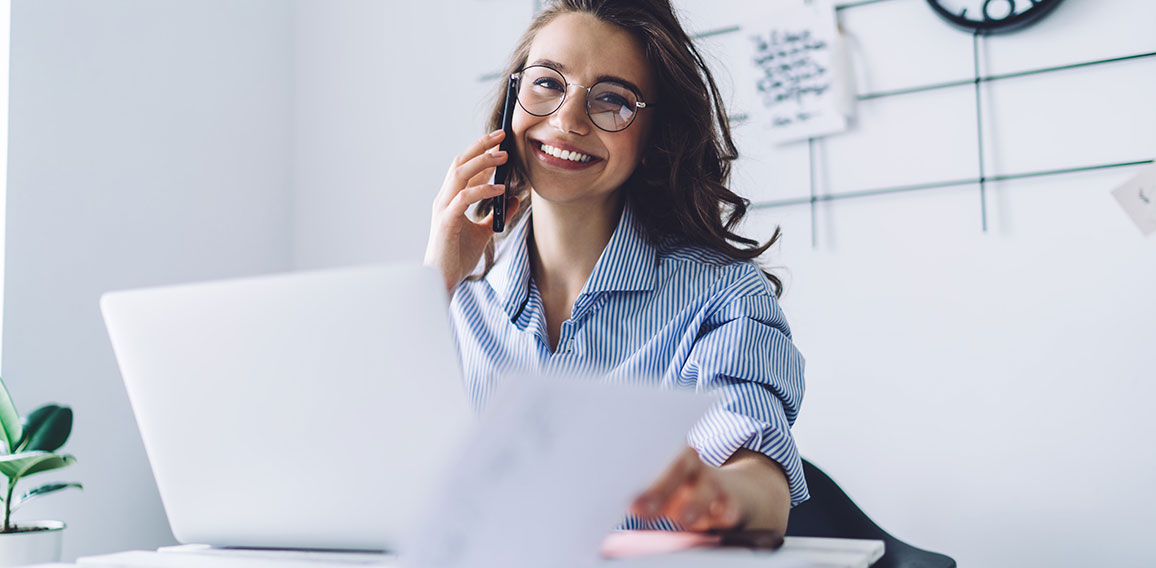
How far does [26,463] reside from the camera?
1481mm

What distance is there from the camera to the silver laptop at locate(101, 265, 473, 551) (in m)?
0.56

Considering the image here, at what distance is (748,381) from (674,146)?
17.0 inches

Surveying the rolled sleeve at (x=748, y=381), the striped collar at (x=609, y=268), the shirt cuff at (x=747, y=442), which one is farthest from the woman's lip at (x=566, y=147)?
the shirt cuff at (x=747, y=442)

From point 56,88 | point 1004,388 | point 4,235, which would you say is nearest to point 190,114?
point 56,88

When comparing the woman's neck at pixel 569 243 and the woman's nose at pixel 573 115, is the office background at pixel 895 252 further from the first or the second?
the woman's nose at pixel 573 115

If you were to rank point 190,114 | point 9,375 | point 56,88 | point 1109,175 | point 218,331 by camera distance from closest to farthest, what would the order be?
point 218,331 < point 1109,175 < point 9,375 < point 56,88 < point 190,114

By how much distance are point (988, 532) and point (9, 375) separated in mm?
1907

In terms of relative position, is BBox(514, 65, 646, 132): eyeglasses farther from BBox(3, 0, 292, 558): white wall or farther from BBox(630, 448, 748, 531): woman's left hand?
BBox(3, 0, 292, 558): white wall

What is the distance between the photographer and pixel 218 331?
2.03 feet

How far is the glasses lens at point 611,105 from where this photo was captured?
3.98ft

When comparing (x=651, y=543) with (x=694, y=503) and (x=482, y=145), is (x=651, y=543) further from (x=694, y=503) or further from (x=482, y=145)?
(x=482, y=145)

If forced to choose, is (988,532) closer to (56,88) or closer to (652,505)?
(652,505)

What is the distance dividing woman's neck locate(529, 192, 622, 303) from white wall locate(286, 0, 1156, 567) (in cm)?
49

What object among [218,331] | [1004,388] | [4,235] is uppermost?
[4,235]
